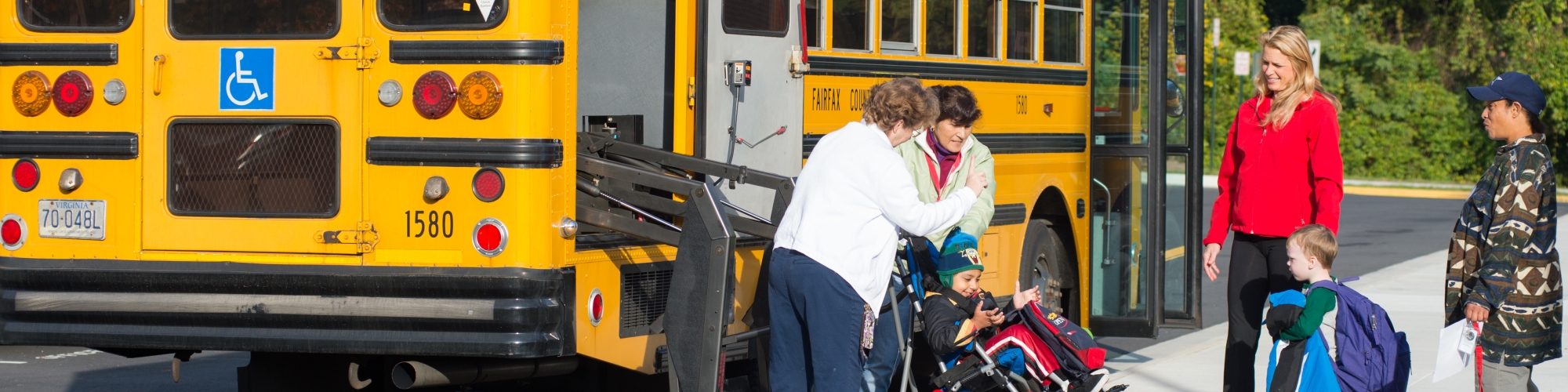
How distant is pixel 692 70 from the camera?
514cm

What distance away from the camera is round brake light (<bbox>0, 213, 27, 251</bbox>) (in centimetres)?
487

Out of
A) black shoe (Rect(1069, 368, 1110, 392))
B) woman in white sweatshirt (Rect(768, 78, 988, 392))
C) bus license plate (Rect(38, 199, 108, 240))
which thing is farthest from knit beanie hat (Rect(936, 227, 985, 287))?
bus license plate (Rect(38, 199, 108, 240))

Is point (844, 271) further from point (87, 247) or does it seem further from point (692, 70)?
point (87, 247)

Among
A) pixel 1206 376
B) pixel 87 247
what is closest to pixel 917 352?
pixel 1206 376

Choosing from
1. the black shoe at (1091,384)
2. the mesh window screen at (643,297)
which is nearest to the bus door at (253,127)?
Result: the mesh window screen at (643,297)

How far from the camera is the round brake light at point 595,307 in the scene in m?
4.73

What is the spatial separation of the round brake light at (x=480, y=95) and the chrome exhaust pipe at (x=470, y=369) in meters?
0.76

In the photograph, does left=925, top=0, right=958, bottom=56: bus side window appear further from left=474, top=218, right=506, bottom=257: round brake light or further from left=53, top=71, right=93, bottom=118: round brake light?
left=53, top=71, right=93, bottom=118: round brake light

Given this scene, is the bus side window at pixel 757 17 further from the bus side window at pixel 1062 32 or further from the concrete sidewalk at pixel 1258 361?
the concrete sidewalk at pixel 1258 361

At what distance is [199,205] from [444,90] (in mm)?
905

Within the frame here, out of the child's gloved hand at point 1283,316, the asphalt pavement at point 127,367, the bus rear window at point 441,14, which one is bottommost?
the asphalt pavement at point 127,367

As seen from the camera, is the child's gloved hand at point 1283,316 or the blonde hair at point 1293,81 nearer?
the child's gloved hand at point 1283,316

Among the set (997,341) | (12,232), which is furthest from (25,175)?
(997,341)

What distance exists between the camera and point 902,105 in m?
4.51
